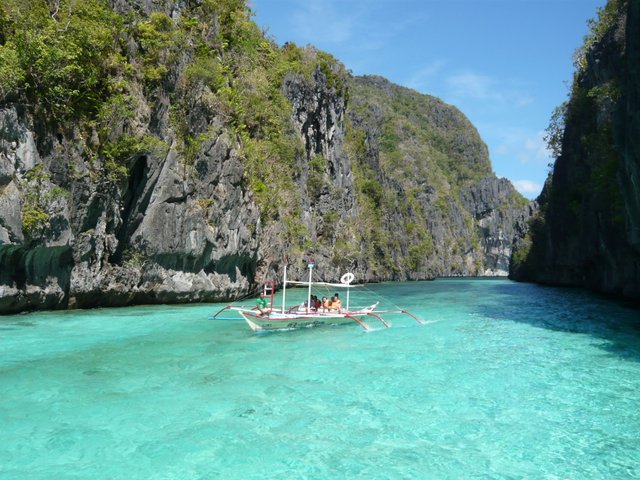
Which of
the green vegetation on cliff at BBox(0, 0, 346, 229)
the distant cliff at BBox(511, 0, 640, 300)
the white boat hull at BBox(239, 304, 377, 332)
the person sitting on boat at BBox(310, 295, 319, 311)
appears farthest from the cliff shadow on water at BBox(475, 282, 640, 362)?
the green vegetation on cliff at BBox(0, 0, 346, 229)

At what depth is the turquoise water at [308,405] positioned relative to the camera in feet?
21.8

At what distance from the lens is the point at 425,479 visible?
6.30 metres

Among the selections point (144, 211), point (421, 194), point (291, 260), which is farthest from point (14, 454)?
point (421, 194)

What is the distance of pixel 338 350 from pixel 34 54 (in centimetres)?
1403

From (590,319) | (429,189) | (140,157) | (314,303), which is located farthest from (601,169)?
(429,189)

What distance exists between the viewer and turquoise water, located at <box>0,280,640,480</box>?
6648mm

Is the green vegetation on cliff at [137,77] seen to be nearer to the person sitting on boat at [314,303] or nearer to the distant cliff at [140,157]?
the distant cliff at [140,157]

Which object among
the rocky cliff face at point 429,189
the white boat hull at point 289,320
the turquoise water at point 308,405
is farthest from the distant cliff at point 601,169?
the rocky cliff face at point 429,189

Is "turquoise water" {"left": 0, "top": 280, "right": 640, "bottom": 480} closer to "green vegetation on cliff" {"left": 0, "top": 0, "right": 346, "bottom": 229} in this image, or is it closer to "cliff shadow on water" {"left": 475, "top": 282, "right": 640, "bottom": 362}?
"cliff shadow on water" {"left": 475, "top": 282, "right": 640, "bottom": 362}

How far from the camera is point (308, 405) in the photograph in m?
8.93

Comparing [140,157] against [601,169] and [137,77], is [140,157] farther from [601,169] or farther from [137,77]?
[601,169]

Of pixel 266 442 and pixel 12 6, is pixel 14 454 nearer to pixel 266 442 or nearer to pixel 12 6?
pixel 266 442

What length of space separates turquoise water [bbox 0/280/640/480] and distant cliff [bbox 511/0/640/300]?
10656 mm

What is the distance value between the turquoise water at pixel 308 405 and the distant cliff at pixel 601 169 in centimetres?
1066
